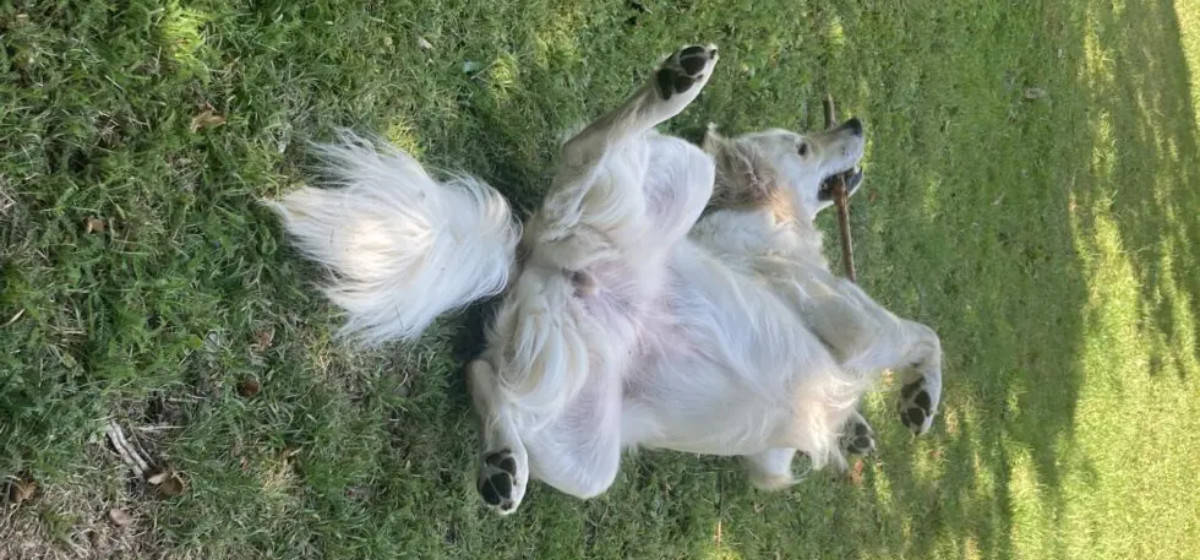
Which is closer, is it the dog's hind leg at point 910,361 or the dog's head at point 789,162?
the dog's hind leg at point 910,361

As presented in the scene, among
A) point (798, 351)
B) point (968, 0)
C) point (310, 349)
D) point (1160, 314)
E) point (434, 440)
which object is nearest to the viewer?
point (310, 349)

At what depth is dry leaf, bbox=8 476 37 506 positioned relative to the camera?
2.13 metres

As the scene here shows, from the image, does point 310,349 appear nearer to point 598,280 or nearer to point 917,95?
point 598,280

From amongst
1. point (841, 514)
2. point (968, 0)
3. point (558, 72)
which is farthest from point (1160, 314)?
point (558, 72)

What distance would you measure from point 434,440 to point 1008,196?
4.92 meters

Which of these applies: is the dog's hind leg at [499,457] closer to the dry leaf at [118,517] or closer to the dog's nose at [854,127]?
the dry leaf at [118,517]

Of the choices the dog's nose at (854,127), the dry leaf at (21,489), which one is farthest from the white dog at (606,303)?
the dog's nose at (854,127)

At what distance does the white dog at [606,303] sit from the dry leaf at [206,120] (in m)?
0.27

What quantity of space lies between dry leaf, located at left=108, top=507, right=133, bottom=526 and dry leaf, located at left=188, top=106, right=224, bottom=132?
98cm

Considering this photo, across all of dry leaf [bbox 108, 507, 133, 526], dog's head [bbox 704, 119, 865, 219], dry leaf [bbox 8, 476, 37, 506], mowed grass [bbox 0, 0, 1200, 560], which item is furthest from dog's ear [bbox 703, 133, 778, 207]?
dry leaf [bbox 8, 476, 37, 506]

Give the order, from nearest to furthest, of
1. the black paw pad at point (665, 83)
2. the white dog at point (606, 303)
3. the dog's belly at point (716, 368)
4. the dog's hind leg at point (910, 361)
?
the white dog at point (606, 303), the black paw pad at point (665, 83), the dog's belly at point (716, 368), the dog's hind leg at point (910, 361)

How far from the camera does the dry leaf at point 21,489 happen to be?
2.13 metres

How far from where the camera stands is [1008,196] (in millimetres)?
6609

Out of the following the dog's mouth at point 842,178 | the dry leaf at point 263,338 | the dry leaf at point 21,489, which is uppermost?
the dry leaf at point 21,489
